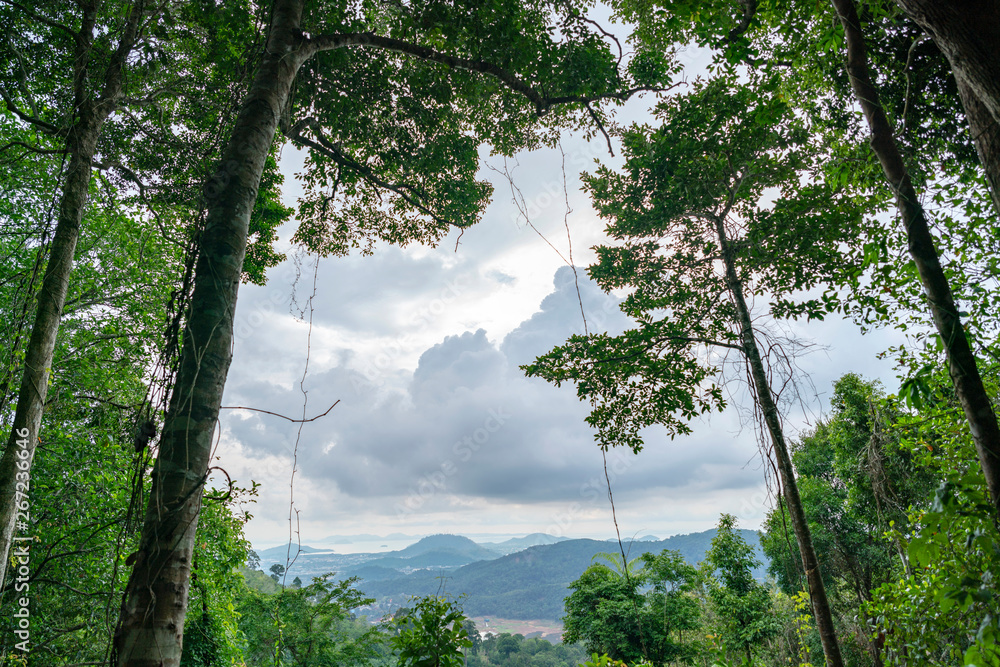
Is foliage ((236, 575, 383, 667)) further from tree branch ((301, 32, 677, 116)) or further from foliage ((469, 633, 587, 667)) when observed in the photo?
foliage ((469, 633, 587, 667))

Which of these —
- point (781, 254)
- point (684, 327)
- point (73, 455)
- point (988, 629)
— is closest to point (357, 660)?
point (73, 455)

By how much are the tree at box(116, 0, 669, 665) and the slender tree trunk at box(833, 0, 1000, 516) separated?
2.47 m

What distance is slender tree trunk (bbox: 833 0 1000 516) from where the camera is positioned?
1895 millimetres

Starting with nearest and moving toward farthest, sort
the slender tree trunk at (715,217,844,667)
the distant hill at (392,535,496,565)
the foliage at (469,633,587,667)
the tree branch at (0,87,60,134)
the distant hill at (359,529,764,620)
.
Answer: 1. the tree branch at (0,87,60,134)
2. the slender tree trunk at (715,217,844,667)
3. the foliage at (469,633,587,667)
4. the distant hill at (359,529,764,620)
5. the distant hill at (392,535,496,565)

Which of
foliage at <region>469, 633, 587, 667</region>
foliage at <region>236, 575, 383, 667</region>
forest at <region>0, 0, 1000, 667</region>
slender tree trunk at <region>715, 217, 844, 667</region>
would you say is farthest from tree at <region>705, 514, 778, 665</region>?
foliage at <region>469, 633, 587, 667</region>

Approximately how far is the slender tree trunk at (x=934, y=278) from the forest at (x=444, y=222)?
0.05ft

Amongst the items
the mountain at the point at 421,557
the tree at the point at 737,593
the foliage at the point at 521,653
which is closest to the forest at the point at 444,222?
the tree at the point at 737,593

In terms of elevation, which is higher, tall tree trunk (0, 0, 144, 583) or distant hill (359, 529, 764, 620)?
tall tree trunk (0, 0, 144, 583)

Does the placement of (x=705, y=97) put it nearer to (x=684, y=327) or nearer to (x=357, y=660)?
(x=684, y=327)

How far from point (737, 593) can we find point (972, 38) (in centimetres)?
1637

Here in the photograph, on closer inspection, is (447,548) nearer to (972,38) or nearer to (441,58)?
(441,58)

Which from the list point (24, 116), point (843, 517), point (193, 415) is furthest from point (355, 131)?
point (843, 517)

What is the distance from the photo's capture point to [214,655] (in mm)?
9836

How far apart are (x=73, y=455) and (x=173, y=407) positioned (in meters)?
7.54
